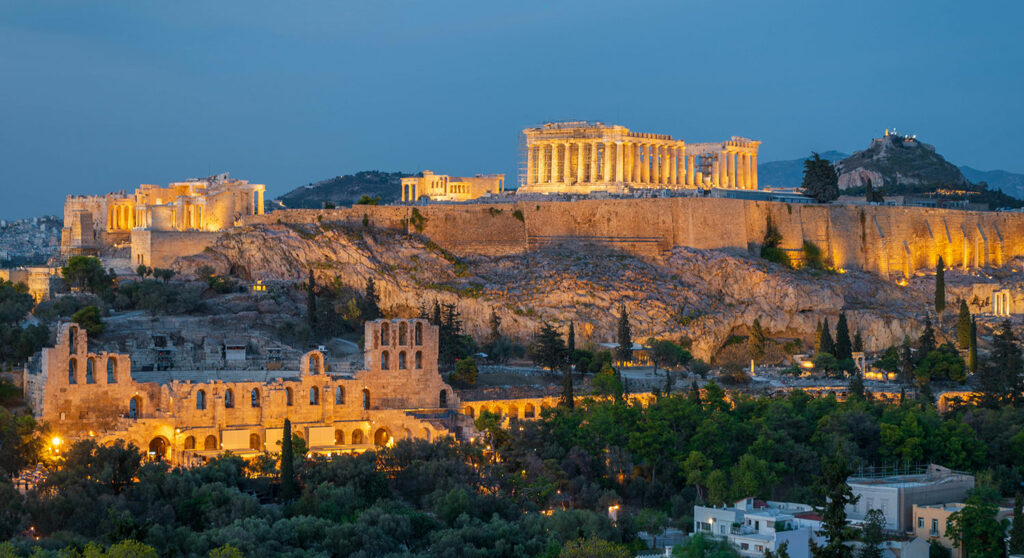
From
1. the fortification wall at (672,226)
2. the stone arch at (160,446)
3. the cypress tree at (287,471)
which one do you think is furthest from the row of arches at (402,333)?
the fortification wall at (672,226)

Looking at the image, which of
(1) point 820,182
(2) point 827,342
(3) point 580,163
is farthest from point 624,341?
(1) point 820,182

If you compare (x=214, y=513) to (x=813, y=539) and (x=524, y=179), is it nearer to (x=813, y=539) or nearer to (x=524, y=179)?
(x=813, y=539)

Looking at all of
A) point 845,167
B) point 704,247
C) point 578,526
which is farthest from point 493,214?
point 845,167

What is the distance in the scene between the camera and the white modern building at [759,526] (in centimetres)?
3562

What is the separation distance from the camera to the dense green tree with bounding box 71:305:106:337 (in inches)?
1766

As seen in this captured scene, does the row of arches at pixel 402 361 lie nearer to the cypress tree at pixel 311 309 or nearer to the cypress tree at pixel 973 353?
the cypress tree at pixel 311 309

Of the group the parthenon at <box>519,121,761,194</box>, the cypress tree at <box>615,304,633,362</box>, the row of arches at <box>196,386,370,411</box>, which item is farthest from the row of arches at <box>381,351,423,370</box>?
the parthenon at <box>519,121,761,194</box>

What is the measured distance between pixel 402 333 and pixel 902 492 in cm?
1334

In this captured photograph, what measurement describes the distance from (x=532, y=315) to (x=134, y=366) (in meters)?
16.7

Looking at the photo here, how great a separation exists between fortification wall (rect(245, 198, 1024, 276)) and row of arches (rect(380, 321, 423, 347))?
1865cm

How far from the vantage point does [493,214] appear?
65312 millimetres

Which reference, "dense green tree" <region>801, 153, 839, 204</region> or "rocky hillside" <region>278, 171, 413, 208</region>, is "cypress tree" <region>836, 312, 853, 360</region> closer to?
"dense green tree" <region>801, 153, 839, 204</region>

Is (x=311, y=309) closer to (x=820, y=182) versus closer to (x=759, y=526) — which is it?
(x=759, y=526)

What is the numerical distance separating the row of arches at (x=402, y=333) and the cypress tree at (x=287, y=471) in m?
6.19
